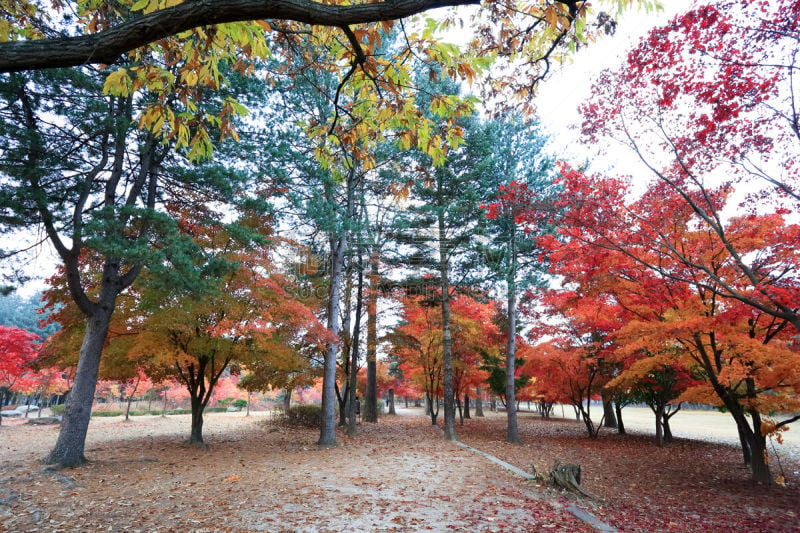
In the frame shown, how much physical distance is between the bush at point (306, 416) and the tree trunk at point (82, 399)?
12.0m

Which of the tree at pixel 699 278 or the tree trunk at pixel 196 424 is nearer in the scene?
the tree at pixel 699 278

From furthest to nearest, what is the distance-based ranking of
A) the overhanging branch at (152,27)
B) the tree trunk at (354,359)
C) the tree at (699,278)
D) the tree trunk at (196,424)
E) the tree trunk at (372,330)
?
the tree trunk at (372,330), the tree trunk at (354,359), the tree trunk at (196,424), the tree at (699,278), the overhanging branch at (152,27)

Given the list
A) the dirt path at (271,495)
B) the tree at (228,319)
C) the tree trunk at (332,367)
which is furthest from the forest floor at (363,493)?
the tree at (228,319)

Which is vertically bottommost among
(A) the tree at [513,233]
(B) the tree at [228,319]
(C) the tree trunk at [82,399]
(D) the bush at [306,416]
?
(D) the bush at [306,416]

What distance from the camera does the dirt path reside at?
450 centimetres

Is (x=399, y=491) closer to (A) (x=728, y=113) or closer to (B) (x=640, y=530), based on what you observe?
(B) (x=640, y=530)

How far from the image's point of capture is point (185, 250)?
24.3 ft

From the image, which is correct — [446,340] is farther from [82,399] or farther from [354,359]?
[82,399]

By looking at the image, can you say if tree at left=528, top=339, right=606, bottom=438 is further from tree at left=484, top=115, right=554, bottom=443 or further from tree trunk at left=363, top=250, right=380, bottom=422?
tree trunk at left=363, top=250, right=380, bottom=422

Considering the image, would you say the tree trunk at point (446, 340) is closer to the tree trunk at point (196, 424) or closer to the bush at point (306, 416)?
the tree trunk at point (196, 424)

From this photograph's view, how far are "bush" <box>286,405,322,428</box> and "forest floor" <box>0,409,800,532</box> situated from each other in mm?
8618

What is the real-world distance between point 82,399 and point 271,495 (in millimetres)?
5198

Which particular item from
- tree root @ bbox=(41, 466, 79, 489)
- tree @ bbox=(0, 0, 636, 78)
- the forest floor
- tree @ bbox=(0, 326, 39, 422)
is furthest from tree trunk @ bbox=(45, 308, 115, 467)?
tree @ bbox=(0, 326, 39, 422)

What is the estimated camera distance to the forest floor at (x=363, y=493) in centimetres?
460
